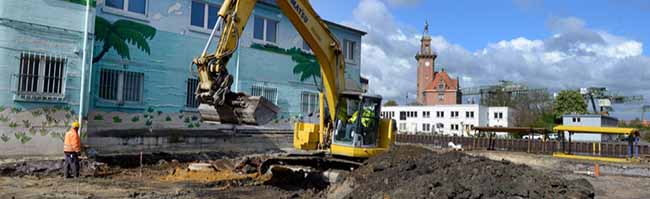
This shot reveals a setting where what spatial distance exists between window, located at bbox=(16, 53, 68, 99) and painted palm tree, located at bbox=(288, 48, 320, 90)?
997 centimetres

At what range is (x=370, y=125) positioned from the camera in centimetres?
1185

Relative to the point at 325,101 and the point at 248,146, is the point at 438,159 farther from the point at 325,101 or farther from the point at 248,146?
the point at 248,146

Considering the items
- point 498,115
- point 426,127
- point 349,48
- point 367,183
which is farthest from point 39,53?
point 498,115

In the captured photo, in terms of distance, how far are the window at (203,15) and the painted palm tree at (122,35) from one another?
1.86 metres

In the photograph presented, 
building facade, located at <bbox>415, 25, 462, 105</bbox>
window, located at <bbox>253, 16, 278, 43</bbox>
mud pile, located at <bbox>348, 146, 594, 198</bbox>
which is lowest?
mud pile, located at <bbox>348, 146, 594, 198</bbox>

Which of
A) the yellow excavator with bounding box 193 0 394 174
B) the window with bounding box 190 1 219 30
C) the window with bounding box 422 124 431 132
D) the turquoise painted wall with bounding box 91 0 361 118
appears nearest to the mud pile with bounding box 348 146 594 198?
the yellow excavator with bounding box 193 0 394 174

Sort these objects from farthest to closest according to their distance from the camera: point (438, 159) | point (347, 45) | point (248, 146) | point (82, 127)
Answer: point (347, 45)
point (248, 146)
point (82, 127)
point (438, 159)

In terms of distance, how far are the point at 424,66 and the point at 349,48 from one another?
64556mm

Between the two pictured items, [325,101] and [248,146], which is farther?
[248,146]

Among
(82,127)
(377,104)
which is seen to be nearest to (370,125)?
(377,104)

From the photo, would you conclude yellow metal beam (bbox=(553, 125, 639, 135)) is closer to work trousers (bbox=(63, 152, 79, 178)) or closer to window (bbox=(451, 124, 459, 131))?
work trousers (bbox=(63, 152, 79, 178))

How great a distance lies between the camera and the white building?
6397 cm

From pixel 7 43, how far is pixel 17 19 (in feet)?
2.42

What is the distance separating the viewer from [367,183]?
30.5ft
